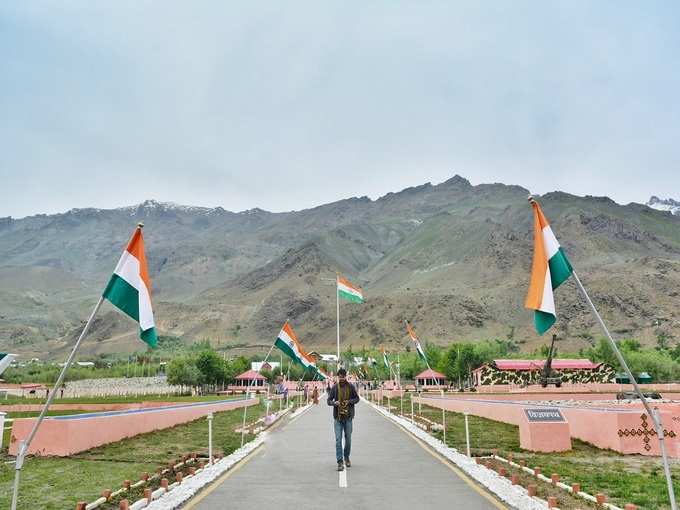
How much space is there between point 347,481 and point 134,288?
5.21m

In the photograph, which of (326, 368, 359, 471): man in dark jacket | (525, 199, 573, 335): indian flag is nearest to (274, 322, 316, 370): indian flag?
(326, 368, 359, 471): man in dark jacket

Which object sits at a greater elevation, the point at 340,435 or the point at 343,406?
the point at 343,406

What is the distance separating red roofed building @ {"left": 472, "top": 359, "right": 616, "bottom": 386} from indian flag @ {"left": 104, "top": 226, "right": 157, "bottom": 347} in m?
71.9

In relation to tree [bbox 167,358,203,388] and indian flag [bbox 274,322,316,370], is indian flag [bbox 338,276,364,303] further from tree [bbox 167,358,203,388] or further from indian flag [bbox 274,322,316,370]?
tree [bbox 167,358,203,388]

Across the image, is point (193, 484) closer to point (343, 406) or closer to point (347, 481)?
point (347, 481)

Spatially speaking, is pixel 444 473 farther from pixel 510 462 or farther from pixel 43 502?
pixel 43 502

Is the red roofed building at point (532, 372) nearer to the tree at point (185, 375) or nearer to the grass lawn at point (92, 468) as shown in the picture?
the tree at point (185, 375)

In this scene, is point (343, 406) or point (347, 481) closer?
point (347, 481)

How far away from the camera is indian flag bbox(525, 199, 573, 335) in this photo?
8.51 meters

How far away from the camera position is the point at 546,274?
339 inches

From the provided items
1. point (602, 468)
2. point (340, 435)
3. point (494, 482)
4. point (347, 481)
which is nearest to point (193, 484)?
point (347, 481)

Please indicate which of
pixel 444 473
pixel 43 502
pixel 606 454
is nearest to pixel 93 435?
pixel 43 502

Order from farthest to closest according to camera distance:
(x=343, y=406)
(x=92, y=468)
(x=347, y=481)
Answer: (x=92, y=468) → (x=343, y=406) → (x=347, y=481)

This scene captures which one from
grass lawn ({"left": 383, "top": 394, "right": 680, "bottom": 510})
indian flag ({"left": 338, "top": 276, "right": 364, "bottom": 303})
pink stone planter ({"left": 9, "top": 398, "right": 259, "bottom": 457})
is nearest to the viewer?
grass lawn ({"left": 383, "top": 394, "right": 680, "bottom": 510})
